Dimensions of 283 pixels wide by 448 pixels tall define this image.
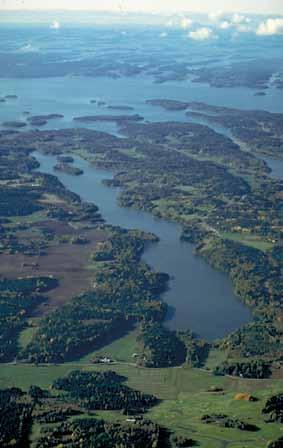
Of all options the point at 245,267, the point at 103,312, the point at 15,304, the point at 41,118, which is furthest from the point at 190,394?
the point at 41,118

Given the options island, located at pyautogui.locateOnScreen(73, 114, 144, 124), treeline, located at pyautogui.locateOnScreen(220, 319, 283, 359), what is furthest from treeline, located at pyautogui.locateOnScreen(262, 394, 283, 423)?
island, located at pyautogui.locateOnScreen(73, 114, 144, 124)

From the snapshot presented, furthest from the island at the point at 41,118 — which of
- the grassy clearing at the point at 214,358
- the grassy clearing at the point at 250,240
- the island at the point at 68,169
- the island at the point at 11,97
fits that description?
the grassy clearing at the point at 214,358

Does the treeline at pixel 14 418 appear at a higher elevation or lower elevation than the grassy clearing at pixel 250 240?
lower

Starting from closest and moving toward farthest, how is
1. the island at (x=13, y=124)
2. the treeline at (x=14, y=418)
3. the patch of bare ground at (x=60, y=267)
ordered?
the treeline at (x=14, y=418) < the patch of bare ground at (x=60, y=267) < the island at (x=13, y=124)

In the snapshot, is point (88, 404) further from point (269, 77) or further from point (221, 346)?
point (269, 77)

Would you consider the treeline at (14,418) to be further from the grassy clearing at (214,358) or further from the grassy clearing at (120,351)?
the grassy clearing at (214,358)

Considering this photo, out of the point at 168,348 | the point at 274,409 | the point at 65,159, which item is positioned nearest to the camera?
the point at 274,409

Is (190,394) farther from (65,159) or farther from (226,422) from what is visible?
(65,159)
